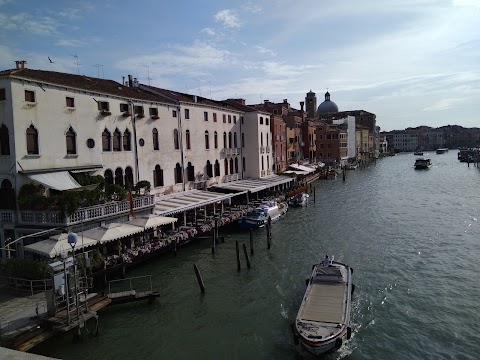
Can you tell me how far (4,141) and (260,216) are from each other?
18.3 metres

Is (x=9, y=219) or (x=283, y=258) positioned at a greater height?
(x=9, y=219)

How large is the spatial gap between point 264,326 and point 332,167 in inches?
2677

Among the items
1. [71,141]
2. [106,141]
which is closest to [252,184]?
[106,141]

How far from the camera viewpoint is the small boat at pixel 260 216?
30891mm

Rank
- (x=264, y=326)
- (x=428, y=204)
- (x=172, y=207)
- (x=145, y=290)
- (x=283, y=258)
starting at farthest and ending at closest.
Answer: (x=428, y=204) < (x=172, y=207) < (x=283, y=258) < (x=145, y=290) < (x=264, y=326)

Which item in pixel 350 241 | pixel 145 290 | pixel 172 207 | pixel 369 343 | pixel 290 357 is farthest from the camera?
pixel 350 241

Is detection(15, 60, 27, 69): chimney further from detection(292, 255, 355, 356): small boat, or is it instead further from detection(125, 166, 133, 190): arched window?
detection(292, 255, 355, 356): small boat

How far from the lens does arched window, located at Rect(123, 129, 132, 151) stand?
84.5 feet

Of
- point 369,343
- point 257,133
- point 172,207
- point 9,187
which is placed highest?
point 257,133

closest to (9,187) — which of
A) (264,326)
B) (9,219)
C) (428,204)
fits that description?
(9,219)

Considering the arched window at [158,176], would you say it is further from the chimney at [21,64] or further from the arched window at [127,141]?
the chimney at [21,64]

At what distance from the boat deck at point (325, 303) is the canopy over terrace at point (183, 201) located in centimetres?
1100

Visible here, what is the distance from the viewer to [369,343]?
14.1m

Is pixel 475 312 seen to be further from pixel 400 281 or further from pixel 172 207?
pixel 172 207
